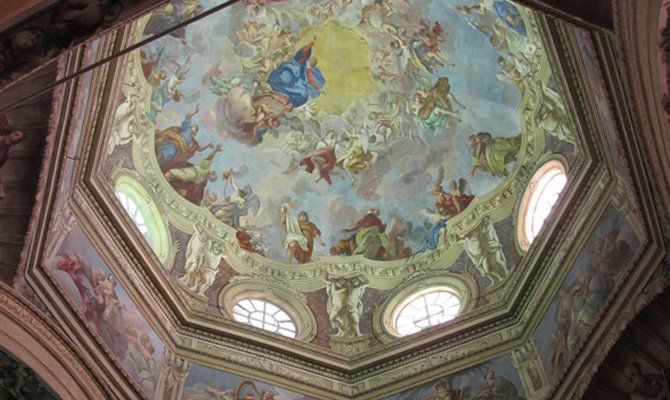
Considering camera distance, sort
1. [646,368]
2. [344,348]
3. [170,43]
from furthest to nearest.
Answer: [170,43] → [344,348] → [646,368]

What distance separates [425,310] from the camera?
57.0 ft

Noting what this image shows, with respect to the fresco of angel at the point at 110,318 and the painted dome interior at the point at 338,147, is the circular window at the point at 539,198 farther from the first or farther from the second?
the fresco of angel at the point at 110,318

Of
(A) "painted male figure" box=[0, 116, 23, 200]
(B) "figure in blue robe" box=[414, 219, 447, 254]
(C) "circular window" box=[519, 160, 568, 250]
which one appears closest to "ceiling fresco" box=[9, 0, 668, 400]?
(B) "figure in blue robe" box=[414, 219, 447, 254]

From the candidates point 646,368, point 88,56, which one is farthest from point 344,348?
point 88,56

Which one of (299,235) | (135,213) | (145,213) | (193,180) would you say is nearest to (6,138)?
(135,213)

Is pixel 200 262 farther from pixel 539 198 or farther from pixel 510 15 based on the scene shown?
pixel 510 15

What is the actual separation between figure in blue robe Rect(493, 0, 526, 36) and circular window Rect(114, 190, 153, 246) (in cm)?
761

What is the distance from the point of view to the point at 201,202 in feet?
60.4

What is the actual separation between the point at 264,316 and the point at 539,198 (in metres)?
5.43

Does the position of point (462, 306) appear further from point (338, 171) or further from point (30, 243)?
point (30, 243)

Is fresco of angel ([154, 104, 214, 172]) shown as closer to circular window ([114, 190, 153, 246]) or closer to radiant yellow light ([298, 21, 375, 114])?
circular window ([114, 190, 153, 246])

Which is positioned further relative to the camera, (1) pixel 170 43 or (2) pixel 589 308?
(1) pixel 170 43

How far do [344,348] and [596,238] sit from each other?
5.04 m

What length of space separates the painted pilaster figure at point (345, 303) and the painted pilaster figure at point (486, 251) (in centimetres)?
212
